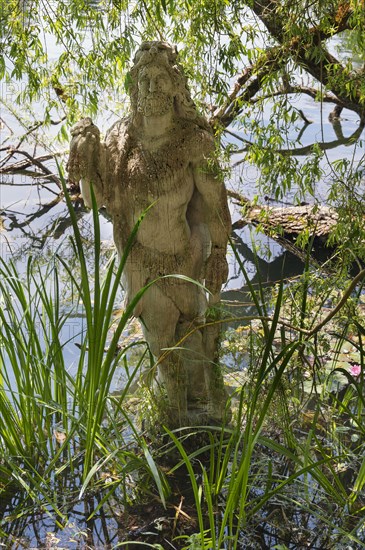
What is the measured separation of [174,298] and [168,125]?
537mm

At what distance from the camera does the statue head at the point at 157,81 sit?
7.07ft

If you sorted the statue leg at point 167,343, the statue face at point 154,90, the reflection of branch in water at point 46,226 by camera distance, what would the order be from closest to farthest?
the statue face at point 154,90
the statue leg at point 167,343
the reflection of branch in water at point 46,226

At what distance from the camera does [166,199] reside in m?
2.27

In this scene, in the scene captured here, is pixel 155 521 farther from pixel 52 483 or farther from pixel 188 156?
pixel 188 156

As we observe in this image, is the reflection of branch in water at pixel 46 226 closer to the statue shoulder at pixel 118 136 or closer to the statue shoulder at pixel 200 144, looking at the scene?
the statue shoulder at pixel 118 136

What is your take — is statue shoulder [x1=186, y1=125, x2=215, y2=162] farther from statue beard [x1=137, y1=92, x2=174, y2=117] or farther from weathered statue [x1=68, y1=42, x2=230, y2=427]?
statue beard [x1=137, y1=92, x2=174, y2=117]

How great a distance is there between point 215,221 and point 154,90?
44cm

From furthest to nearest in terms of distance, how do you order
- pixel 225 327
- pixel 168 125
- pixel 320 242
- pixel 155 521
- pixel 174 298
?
A: 1. pixel 320 242
2. pixel 225 327
3. pixel 174 298
4. pixel 168 125
5. pixel 155 521

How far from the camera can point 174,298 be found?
7.85ft

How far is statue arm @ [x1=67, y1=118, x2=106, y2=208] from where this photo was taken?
85.7 inches

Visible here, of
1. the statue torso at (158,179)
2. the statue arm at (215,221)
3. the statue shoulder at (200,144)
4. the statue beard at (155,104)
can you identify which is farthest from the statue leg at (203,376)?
the statue beard at (155,104)

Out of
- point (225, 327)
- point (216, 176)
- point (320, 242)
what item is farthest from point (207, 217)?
point (320, 242)

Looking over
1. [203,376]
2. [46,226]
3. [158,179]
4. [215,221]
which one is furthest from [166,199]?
[46,226]

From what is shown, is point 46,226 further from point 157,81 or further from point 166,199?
point 157,81
